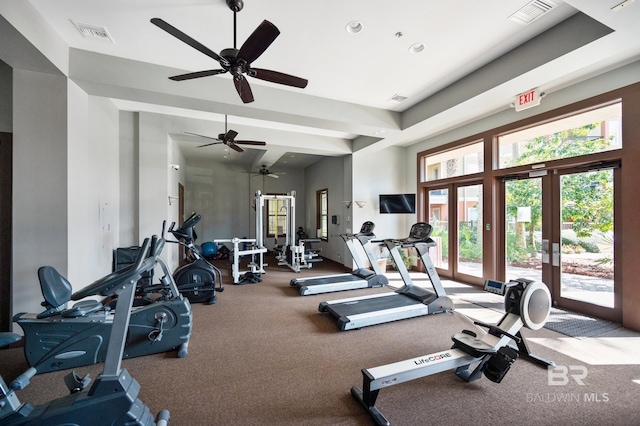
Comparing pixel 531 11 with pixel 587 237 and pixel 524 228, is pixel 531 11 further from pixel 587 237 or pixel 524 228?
pixel 524 228

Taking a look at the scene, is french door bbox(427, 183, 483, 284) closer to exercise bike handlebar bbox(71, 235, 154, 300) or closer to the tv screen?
the tv screen

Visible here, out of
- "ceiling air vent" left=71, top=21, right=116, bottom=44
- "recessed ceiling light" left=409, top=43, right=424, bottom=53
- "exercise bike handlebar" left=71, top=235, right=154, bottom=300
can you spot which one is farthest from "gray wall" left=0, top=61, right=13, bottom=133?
"recessed ceiling light" left=409, top=43, right=424, bottom=53

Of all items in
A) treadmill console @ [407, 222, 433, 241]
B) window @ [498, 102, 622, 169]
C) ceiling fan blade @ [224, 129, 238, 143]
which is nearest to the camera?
window @ [498, 102, 622, 169]

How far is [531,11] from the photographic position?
2.68m

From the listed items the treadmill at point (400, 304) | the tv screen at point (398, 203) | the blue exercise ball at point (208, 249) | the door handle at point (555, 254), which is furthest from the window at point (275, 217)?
the door handle at point (555, 254)

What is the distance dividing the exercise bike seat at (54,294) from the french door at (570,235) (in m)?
6.08

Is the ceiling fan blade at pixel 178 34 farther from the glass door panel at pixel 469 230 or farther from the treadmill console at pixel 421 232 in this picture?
the glass door panel at pixel 469 230

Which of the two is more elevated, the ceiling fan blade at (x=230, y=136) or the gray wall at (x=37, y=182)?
the ceiling fan blade at (x=230, y=136)

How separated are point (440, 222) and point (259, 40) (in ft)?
18.7

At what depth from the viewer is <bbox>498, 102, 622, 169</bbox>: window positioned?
11.9 ft

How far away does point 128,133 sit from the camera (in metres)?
5.34

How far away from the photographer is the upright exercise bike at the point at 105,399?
1.46 meters

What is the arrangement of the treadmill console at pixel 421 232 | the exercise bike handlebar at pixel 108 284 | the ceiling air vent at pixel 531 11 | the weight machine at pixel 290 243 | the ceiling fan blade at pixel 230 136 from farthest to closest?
the weight machine at pixel 290 243 < the ceiling fan blade at pixel 230 136 < the treadmill console at pixel 421 232 < the ceiling air vent at pixel 531 11 < the exercise bike handlebar at pixel 108 284

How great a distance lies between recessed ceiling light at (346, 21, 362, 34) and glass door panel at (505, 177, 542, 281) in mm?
3775
